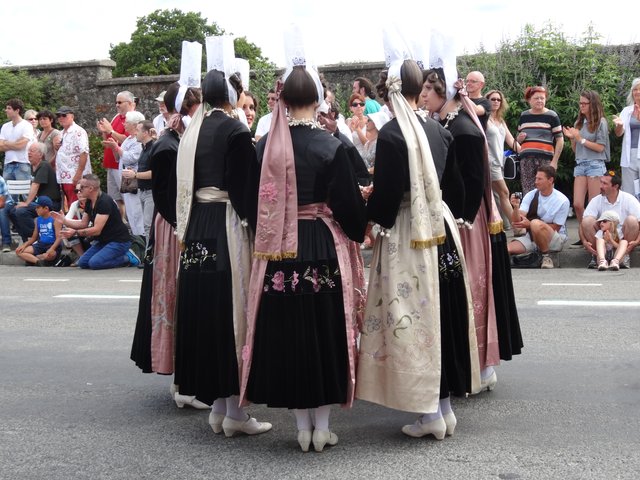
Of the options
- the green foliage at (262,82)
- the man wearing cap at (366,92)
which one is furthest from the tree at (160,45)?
the man wearing cap at (366,92)

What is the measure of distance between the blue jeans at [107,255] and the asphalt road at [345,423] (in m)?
4.78

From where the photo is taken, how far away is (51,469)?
5.49 metres

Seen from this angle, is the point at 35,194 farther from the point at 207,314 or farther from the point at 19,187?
the point at 207,314

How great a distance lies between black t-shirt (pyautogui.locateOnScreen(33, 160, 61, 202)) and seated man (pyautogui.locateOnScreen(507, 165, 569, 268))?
7.03 m

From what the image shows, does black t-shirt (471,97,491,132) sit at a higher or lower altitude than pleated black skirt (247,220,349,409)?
higher

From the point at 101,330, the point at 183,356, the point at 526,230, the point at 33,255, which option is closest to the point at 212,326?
the point at 183,356

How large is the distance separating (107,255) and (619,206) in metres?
6.72

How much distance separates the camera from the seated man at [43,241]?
14938 millimetres

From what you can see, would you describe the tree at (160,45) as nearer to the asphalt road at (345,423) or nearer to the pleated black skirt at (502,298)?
the asphalt road at (345,423)

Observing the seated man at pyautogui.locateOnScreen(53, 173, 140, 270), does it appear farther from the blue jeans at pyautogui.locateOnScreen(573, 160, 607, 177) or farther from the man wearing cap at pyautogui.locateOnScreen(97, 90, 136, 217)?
the blue jeans at pyautogui.locateOnScreen(573, 160, 607, 177)

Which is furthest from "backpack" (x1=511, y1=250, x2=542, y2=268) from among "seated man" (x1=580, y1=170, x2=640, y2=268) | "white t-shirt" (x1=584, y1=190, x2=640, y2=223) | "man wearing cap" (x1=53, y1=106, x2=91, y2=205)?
"man wearing cap" (x1=53, y1=106, x2=91, y2=205)

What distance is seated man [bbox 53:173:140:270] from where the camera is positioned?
1388cm

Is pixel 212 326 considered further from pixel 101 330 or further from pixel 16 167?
pixel 16 167

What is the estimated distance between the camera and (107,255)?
45.6ft
